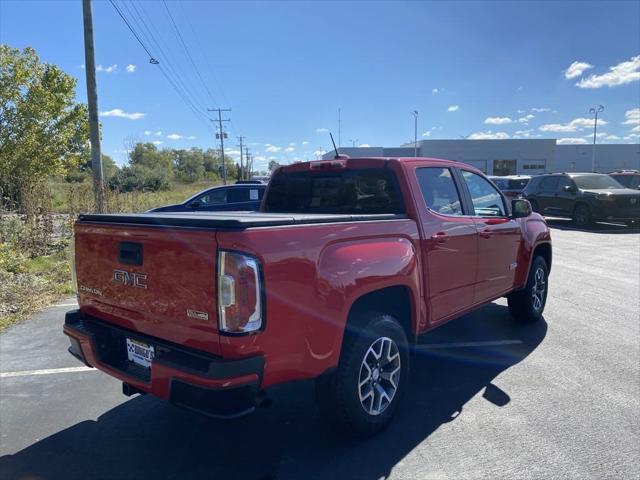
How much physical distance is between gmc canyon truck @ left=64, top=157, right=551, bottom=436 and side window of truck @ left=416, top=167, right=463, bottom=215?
17 millimetres

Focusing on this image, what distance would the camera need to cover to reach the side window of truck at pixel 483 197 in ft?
15.3

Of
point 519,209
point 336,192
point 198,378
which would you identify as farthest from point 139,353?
point 519,209

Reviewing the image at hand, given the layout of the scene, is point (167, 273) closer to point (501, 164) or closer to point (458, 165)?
point (458, 165)

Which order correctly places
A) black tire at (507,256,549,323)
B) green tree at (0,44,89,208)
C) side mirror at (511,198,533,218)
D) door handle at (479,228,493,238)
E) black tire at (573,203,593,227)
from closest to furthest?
door handle at (479,228,493,238) → side mirror at (511,198,533,218) → black tire at (507,256,549,323) → black tire at (573,203,593,227) → green tree at (0,44,89,208)

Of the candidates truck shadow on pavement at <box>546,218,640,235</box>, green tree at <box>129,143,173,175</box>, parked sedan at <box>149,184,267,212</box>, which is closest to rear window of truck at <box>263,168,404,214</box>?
parked sedan at <box>149,184,267,212</box>

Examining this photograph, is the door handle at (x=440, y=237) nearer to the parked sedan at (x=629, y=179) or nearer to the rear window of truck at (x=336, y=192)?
the rear window of truck at (x=336, y=192)

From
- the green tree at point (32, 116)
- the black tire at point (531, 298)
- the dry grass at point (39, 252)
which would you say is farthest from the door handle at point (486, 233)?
the green tree at point (32, 116)

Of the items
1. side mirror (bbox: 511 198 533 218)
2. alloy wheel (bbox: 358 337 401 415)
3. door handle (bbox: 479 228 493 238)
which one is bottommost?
alloy wheel (bbox: 358 337 401 415)

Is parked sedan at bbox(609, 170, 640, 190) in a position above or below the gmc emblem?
above

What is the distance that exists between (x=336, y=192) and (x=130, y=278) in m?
2.01

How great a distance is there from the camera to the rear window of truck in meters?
3.87

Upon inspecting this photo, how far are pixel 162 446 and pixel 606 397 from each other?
11.4 ft

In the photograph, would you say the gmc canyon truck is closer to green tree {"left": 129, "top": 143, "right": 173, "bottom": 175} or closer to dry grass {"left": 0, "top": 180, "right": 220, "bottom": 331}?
dry grass {"left": 0, "top": 180, "right": 220, "bottom": 331}

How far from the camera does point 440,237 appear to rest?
3.78 metres
